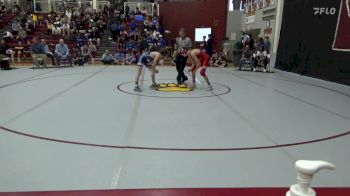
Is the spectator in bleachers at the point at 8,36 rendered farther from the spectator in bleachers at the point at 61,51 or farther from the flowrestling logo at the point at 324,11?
the flowrestling logo at the point at 324,11

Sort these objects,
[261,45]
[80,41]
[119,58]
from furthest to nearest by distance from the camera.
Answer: [80,41]
[119,58]
[261,45]

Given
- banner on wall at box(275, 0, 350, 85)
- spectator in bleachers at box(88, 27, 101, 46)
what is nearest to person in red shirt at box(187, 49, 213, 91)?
banner on wall at box(275, 0, 350, 85)

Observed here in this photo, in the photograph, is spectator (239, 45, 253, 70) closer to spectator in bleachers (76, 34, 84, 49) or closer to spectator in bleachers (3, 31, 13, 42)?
spectator in bleachers (76, 34, 84, 49)

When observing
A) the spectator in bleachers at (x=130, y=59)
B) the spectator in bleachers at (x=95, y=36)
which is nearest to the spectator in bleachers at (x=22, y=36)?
the spectator in bleachers at (x=95, y=36)

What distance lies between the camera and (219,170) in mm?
3508

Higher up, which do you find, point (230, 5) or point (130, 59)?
point (230, 5)

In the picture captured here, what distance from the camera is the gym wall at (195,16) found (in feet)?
70.4

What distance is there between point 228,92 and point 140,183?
18.9 feet

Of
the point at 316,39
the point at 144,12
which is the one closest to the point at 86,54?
the point at 144,12

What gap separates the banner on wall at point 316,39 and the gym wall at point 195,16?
24.7 ft

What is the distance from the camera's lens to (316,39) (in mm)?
11742

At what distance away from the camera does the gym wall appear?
2145 centimetres

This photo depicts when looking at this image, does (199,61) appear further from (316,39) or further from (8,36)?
(8,36)

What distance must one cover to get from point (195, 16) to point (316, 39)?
11522 mm
